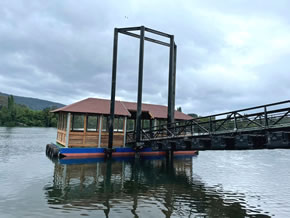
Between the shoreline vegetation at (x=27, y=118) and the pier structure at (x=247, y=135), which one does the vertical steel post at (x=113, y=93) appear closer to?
the pier structure at (x=247, y=135)

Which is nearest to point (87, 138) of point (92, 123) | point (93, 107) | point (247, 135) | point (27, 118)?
point (92, 123)

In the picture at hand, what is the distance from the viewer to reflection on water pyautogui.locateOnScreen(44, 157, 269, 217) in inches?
307

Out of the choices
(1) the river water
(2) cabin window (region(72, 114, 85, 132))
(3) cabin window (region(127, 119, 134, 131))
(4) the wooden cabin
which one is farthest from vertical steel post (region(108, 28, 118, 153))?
(3) cabin window (region(127, 119, 134, 131))

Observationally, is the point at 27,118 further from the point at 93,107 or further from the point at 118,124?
the point at 118,124

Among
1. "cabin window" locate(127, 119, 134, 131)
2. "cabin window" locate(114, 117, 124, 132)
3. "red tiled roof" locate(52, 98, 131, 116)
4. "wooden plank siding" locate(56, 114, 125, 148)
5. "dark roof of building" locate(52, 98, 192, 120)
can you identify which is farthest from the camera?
"cabin window" locate(127, 119, 134, 131)

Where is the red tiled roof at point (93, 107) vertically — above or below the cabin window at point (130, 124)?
above

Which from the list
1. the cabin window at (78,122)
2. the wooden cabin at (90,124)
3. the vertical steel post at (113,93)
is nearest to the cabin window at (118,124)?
the wooden cabin at (90,124)

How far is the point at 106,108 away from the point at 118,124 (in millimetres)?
2125

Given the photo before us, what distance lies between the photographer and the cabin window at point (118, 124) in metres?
21.7

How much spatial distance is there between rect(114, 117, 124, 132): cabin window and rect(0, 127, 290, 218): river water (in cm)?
681

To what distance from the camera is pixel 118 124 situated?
2184 centimetres

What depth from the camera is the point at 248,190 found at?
10.9 m

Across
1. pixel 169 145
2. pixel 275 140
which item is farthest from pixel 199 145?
pixel 275 140

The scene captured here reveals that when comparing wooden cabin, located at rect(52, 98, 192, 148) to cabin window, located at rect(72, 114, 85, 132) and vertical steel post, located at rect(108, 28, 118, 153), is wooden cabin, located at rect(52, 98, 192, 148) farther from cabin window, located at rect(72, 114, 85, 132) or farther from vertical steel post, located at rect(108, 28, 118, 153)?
vertical steel post, located at rect(108, 28, 118, 153)
